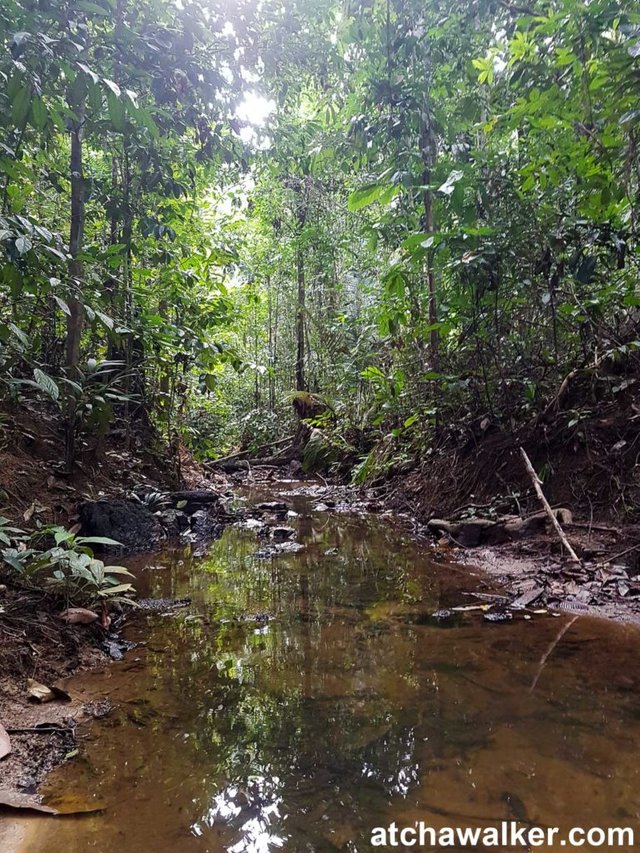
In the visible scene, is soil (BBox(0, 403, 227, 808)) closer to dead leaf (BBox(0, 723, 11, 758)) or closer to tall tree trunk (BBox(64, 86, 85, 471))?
dead leaf (BBox(0, 723, 11, 758))

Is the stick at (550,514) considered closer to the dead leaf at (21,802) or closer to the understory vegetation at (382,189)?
the understory vegetation at (382,189)

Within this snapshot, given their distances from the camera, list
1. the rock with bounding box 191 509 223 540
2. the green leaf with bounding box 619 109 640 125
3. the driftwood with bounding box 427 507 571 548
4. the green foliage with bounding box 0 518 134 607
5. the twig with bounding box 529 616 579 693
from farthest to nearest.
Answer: the rock with bounding box 191 509 223 540
the driftwood with bounding box 427 507 571 548
the green leaf with bounding box 619 109 640 125
the green foliage with bounding box 0 518 134 607
the twig with bounding box 529 616 579 693

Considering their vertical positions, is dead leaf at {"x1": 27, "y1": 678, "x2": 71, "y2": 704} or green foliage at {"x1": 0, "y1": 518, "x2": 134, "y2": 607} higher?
green foliage at {"x1": 0, "y1": 518, "x2": 134, "y2": 607}

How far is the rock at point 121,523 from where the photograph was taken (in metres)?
5.10

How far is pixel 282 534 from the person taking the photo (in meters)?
6.02

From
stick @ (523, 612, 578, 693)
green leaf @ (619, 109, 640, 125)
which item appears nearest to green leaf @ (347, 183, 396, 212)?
green leaf @ (619, 109, 640, 125)

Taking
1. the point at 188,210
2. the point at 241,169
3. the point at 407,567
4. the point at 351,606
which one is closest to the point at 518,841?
the point at 351,606

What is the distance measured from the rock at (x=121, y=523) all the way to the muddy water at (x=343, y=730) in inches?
79.9

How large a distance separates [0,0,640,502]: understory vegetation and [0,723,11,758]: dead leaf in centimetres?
230

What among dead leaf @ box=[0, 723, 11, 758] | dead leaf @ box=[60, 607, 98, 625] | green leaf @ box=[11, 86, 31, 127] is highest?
green leaf @ box=[11, 86, 31, 127]

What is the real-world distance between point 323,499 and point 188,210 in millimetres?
5049

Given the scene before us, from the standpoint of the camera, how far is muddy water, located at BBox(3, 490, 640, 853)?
1.56 m

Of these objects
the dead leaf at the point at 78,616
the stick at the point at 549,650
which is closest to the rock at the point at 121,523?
the dead leaf at the point at 78,616

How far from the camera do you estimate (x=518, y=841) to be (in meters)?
1.47
